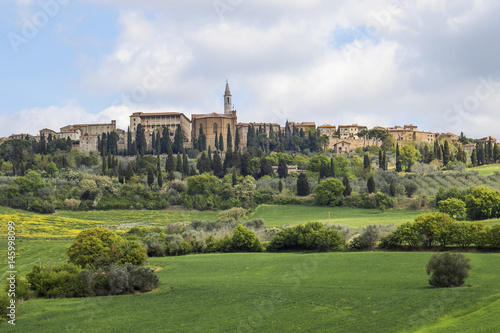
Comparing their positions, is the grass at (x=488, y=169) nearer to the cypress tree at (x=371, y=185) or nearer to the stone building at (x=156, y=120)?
the cypress tree at (x=371, y=185)

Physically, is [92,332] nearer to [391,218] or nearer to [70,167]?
[391,218]

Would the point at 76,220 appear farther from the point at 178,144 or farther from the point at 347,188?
the point at 178,144

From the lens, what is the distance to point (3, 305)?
27141 mm

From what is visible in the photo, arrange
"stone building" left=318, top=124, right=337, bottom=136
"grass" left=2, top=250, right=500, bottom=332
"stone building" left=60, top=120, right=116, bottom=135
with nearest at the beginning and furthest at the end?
1. "grass" left=2, top=250, right=500, bottom=332
2. "stone building" left=60, top=120, right=116, bottom=135
3. "stone building" left=318, top=124, right=337, bottom=136

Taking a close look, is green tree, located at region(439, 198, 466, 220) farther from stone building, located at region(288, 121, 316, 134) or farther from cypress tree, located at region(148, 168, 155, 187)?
stone building, located at region(288, 121, 316, 134)

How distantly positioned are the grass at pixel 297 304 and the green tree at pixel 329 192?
36.9m

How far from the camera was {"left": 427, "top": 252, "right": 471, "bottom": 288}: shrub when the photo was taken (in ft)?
97.7

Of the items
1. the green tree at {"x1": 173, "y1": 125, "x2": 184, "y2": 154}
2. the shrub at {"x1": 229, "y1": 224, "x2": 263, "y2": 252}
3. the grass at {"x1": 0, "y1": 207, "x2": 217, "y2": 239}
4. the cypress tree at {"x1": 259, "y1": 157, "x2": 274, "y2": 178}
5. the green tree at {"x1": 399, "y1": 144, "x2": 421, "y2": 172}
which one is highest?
the green tree at {"x1": 173, "y1": 125, "x2": 184, "y2": 154}

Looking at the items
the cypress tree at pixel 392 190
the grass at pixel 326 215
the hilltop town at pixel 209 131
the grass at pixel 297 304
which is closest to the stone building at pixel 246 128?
the hilltop town at pixel 209 131

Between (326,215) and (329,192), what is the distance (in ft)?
26.6

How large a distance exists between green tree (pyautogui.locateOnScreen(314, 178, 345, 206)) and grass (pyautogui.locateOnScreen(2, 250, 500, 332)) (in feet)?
121

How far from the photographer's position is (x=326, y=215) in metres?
68.9

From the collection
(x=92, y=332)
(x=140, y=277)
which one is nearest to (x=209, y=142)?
(x=140, y=277)

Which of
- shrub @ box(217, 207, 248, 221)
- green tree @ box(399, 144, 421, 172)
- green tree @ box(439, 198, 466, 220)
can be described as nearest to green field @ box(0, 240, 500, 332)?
green tree @ box(439, 198, 466, 220)
